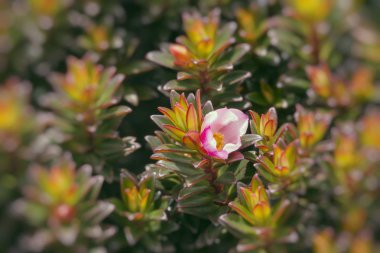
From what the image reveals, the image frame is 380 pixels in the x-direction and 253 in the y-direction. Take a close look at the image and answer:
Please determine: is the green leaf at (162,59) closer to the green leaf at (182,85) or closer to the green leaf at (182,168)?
the green leaf at (182,85)

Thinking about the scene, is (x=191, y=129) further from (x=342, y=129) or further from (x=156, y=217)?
(x=342, y=129)

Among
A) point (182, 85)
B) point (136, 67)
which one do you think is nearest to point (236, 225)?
point (182, 85)

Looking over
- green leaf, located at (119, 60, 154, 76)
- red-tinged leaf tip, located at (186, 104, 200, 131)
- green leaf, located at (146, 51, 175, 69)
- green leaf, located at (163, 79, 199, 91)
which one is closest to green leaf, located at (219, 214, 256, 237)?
red-tinged leaf tip, located at (186, 104, 200, 131)

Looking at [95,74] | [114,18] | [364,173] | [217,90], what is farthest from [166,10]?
[364,173]

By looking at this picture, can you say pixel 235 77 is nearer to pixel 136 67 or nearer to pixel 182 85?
pixel 182 85

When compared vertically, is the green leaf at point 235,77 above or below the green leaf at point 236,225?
above

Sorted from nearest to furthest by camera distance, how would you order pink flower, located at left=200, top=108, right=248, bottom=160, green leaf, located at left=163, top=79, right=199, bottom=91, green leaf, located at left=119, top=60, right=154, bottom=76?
pink flower, located at left=200, top=108, right=248, bottom=160 < green leaf, located at left=163, top=79, right=199, bottom=91 < green leaf, located at left=119, top=60, right=154, bottom=76

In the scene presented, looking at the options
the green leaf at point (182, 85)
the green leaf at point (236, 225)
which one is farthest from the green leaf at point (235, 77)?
the green leaf at point (236, 225)

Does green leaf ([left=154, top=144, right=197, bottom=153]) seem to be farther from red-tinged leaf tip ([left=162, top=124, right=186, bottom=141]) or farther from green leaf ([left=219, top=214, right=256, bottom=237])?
green leaf ([left=219, top=214, right=256, bottom=237])
